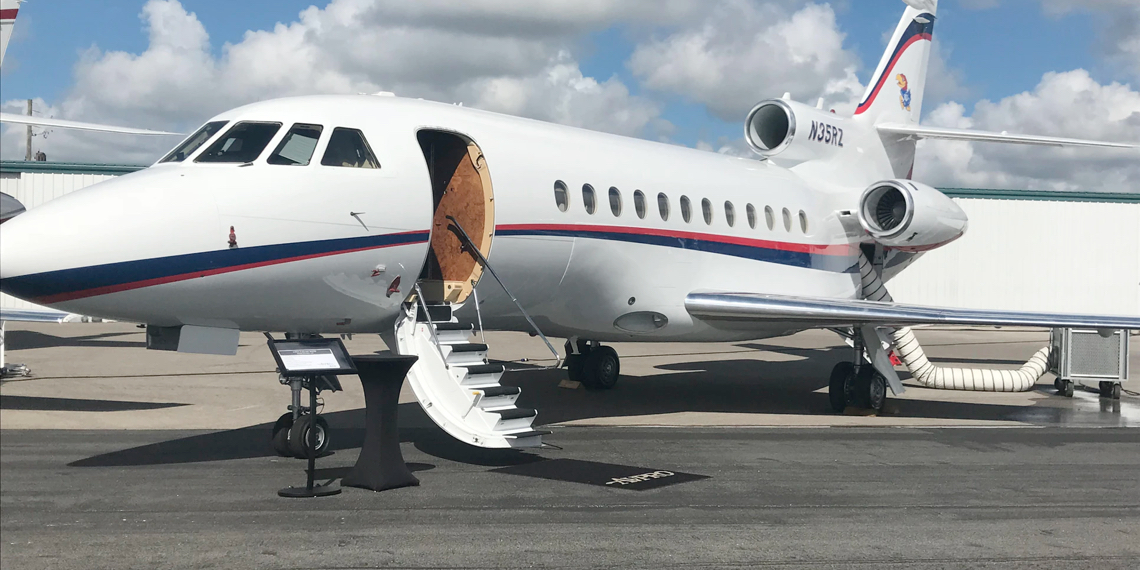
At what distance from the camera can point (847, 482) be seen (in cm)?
902

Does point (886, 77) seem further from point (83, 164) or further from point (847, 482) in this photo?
point (83, 164)

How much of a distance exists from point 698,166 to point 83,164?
80.4ft

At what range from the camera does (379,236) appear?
31.8ft

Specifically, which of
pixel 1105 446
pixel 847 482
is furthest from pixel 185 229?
pixel 1105 446

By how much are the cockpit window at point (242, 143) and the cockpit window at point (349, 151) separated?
1.71ft

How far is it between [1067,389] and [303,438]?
1433 cm

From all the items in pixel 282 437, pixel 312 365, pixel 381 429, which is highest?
pixel 312 365

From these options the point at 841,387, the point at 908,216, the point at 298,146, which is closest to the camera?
the point at 298,146

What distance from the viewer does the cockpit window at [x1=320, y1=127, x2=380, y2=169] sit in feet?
31.5

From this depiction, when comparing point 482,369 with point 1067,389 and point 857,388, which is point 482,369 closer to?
point 857,388

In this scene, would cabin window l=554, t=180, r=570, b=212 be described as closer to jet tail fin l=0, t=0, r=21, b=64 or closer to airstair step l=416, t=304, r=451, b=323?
airstair step l=416, t=304, r=451, b=323

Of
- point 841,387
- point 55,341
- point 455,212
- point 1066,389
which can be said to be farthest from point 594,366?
point 55,341

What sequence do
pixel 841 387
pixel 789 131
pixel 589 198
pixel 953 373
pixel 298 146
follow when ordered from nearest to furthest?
pixel 298 146 → pixel 589 198 → pixel 841 387 → pixel 789 131 → pixel 953 373

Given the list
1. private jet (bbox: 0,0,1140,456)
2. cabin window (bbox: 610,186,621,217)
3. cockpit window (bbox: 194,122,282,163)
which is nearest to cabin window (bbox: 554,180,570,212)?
private jet (bbox: 0,0,1140,456)
